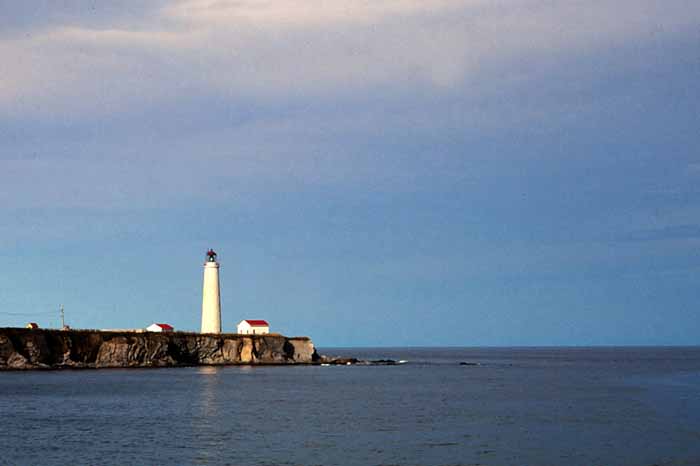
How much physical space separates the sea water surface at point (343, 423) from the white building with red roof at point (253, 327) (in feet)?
130

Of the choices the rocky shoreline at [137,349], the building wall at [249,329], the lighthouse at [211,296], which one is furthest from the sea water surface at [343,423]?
the building wall at [249,329]

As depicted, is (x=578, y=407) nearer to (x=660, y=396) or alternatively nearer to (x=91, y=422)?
(x=660, y=396)

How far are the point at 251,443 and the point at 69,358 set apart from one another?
60.6m

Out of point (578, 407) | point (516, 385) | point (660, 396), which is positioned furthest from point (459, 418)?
point (516, 385)

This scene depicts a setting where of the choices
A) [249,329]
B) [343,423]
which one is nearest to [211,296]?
[249,329]

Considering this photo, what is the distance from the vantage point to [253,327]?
117 m

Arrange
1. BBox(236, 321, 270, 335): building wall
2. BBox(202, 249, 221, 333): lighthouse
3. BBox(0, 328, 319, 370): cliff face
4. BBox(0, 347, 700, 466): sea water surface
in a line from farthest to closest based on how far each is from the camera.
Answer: BBox(236, 321, 270, 335): building wall, BBox(202, 249, 221, 333): lighthouse, BBox(0, 328, 319, 370): cliff face, BBox(0, 347, 700, 466): sea water surface

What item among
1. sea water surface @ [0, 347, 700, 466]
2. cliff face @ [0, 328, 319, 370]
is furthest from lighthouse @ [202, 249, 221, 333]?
sea water surface @ [0, 347, 700, 466]

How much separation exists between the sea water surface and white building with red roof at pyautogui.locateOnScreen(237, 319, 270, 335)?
3959 centimetres

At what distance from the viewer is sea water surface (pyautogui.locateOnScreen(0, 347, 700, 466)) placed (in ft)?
115

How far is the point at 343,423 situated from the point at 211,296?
209ft

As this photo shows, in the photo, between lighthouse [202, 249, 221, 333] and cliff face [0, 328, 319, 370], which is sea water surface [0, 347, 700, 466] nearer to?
cliff face [0, 328, 319, 370]

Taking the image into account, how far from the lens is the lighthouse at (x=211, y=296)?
10700 cm

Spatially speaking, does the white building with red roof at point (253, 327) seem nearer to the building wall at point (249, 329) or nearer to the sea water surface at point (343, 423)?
the building wall at point (249, 329)
